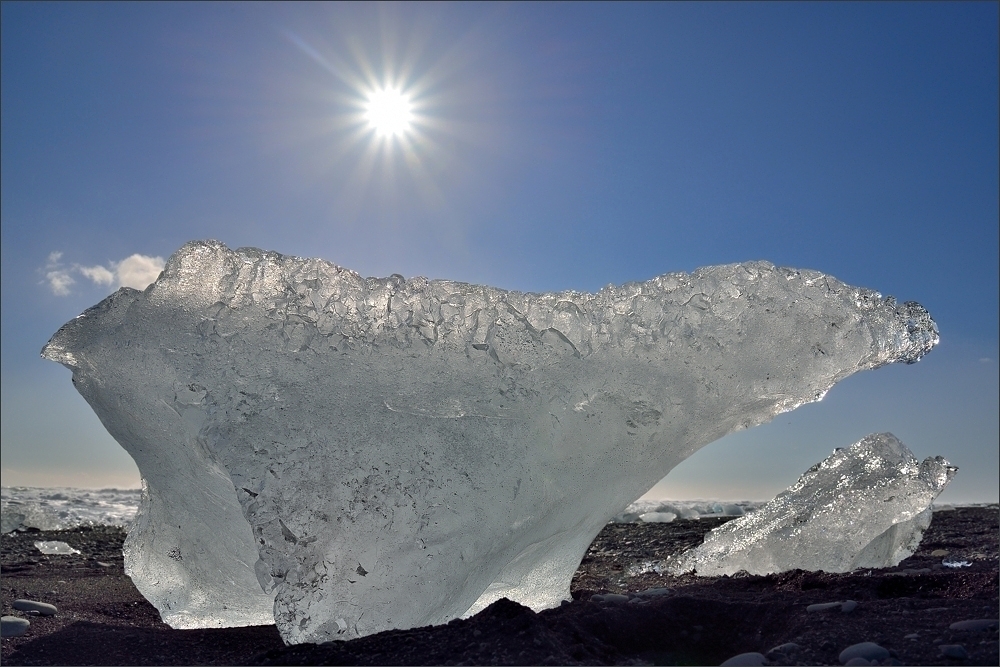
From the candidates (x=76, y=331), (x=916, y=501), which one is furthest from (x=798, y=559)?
(x=76, y=331)

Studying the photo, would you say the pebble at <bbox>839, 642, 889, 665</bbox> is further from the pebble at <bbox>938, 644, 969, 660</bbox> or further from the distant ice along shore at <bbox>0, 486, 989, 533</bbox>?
the distant ice along shore at <bbox>0, 486, 989, 533</bbox>

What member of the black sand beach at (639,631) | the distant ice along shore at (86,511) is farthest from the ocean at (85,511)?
the black sand beach at (639,631)

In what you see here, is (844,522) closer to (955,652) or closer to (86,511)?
(955,652)

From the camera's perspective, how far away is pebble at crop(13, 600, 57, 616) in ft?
13.9

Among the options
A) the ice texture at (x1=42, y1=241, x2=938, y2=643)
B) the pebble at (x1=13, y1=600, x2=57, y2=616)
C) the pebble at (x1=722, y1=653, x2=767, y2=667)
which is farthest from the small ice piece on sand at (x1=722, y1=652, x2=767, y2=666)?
the pebble at (x1=13, y1=600, x2=57, y2=616)

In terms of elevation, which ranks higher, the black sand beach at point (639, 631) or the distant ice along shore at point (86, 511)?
the distant ice along shore at point (86, 511)

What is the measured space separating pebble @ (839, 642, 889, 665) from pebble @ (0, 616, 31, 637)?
12.7 feet

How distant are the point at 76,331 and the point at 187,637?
170 cm

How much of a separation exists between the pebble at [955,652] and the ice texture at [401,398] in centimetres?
183

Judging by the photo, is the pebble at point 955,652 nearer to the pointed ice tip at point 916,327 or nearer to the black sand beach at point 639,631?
the black sand beach at point 639,631

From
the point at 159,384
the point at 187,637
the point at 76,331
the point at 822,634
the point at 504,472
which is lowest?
the point at 822,634

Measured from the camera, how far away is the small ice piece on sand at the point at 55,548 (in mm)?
7235

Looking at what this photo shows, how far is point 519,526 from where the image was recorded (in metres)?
3.96

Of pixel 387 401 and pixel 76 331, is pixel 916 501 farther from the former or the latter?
pixel 76 331
